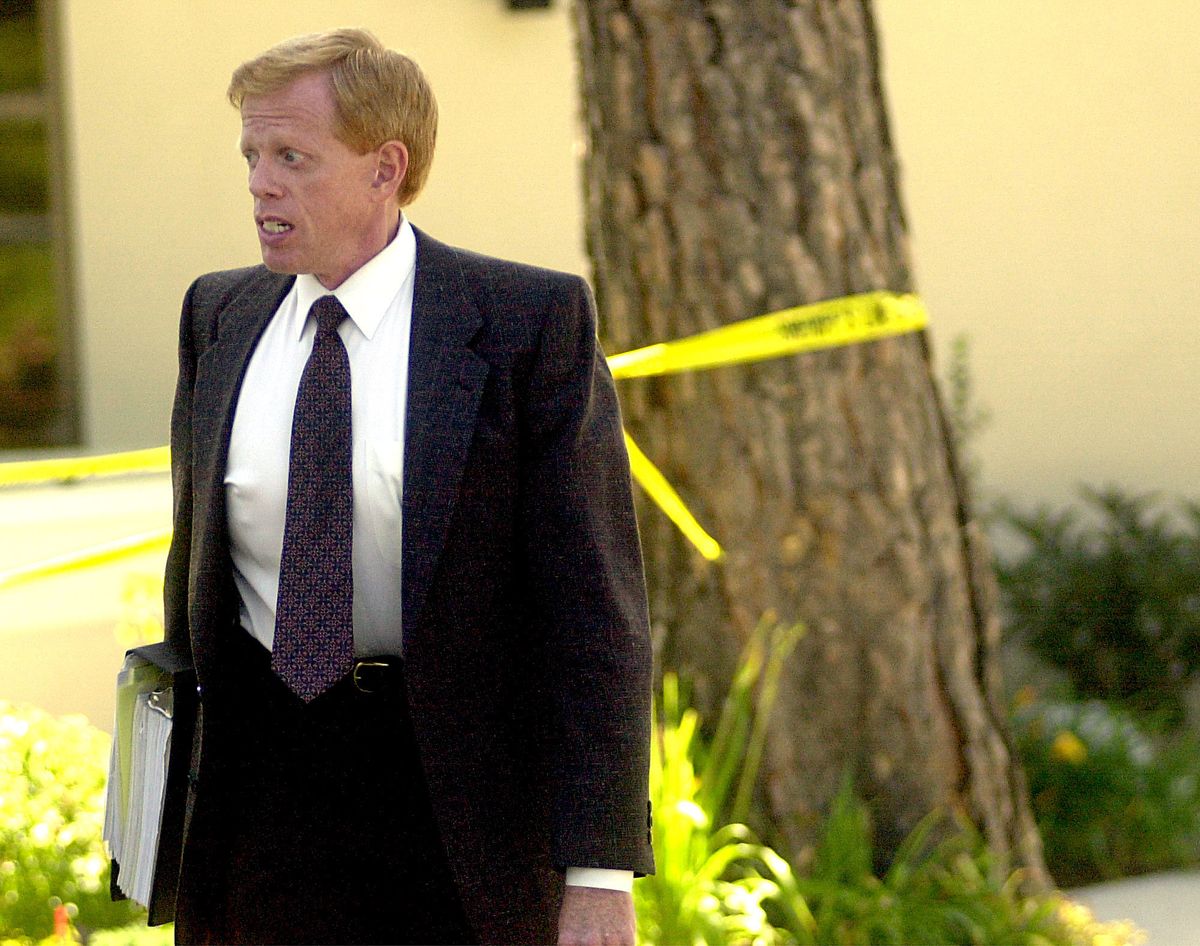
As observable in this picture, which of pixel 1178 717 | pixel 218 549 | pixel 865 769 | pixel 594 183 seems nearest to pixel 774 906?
pixel 865 769

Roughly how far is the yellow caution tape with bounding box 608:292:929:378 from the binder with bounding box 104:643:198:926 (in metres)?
1.82

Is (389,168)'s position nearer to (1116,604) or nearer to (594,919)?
(594,919)

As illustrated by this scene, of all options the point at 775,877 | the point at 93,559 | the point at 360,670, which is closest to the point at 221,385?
the point at 360,670

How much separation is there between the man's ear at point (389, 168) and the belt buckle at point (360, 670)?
0.56 m

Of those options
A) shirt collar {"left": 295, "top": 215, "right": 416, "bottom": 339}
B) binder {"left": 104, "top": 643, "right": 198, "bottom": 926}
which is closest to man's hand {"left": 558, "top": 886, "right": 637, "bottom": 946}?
binder {"left": 104, "top": 643, "right": 198, "bottom": 926}

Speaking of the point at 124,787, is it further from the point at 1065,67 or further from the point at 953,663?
the point at 1065,67

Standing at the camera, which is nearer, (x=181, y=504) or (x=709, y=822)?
(x=181, y=504)

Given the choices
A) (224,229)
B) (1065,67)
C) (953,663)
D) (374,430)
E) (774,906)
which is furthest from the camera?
(1065,67)

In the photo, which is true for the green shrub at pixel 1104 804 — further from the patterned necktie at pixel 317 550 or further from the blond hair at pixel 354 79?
the blond hair at pixel 354 79

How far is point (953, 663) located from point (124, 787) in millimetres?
2201

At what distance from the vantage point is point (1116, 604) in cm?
567

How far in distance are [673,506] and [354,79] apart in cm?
194

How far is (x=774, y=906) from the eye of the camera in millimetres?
3543

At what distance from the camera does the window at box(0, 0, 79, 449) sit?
546 centimetres
